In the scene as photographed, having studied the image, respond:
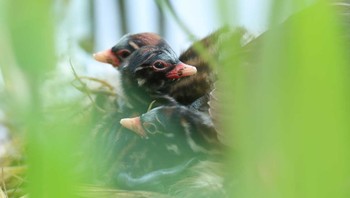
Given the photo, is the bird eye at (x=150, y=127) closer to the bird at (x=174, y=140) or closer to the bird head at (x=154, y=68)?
the bird at (x=174, y=140)

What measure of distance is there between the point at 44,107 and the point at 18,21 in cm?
8

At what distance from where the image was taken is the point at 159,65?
138 cm

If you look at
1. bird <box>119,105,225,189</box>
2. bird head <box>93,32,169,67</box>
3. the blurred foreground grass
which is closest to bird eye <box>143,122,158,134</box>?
bird <box>119,105,225,189</box>

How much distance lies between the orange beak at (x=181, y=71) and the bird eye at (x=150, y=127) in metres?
0.17

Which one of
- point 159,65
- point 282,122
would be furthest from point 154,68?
point 282,122

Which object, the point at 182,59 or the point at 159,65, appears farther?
the point at 182,59

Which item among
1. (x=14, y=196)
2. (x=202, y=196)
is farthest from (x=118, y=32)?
(x=14, y=196)

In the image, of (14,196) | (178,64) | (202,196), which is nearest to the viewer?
(202,196)

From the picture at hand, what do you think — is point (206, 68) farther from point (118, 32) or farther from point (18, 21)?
point (18, 21)

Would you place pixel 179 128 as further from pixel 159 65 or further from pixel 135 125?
pixel 159 65

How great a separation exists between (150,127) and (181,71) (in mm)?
187

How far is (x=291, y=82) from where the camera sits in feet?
0.82

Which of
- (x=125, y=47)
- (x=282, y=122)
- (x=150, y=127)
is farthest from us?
(x=125, y=47)

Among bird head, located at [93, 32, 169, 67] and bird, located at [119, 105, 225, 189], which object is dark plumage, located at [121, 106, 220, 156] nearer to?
bird, located at [119, 105, 225, 189]
